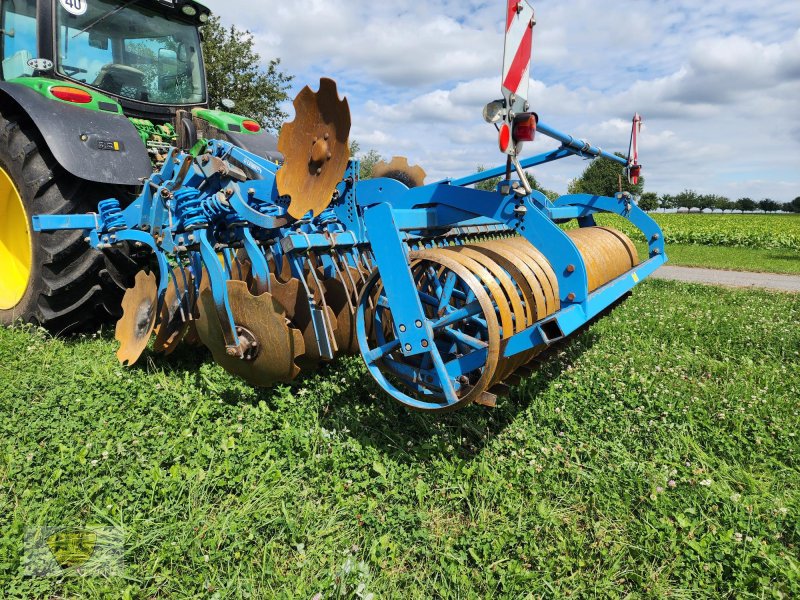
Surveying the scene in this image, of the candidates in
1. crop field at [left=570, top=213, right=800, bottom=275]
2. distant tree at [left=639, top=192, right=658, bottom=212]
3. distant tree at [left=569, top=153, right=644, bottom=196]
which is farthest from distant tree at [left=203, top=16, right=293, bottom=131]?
distant tree at [left=639, top=192, right=658, bottom=212]

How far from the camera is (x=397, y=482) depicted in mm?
2404

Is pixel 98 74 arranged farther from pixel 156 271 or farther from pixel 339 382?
pixel 339 382

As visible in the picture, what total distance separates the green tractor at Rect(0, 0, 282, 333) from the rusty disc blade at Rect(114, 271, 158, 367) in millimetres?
370

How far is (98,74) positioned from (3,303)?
1953 mm

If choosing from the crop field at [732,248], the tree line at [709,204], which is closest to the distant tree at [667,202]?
the tree line at [709,204]

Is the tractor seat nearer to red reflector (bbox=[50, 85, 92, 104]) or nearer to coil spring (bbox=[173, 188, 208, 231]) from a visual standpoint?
red reflector (bbox=[50, 85, 92, 104])

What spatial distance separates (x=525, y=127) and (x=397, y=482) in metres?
1.69

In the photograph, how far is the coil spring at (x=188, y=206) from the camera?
3.16 m

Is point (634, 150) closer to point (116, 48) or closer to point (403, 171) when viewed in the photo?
point (403, 171)

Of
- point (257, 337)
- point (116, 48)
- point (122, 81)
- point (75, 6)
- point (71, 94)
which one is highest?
point (75, 6)

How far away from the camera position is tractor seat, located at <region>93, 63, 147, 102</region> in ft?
14.0

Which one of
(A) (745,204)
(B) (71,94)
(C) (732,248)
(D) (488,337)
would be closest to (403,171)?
(B) (71,94)

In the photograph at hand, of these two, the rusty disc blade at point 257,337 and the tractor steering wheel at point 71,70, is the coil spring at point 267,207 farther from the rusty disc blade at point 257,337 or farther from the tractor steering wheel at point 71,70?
the tractor steering wheel at point 71,70

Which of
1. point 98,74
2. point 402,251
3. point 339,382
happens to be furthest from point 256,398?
point 98,74
